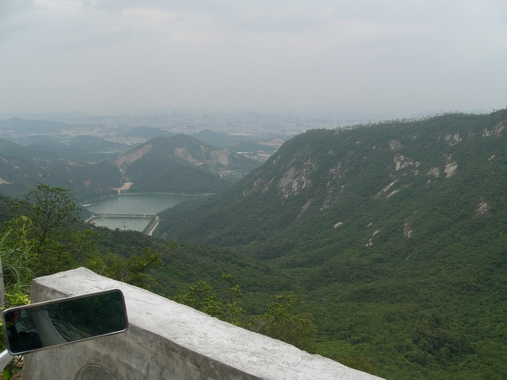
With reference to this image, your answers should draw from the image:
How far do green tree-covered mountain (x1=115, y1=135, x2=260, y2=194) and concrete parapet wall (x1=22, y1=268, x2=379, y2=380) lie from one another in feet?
284

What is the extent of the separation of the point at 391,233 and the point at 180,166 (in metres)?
68.9

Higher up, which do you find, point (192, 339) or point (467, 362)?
point (192, 339)

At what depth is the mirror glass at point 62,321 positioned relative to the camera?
73.8 inches

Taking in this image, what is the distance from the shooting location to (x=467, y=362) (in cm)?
1617

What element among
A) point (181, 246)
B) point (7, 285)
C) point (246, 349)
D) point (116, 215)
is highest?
point (246, 349)

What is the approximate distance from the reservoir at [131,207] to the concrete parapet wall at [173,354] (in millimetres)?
60575

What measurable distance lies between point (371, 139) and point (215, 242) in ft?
83.4

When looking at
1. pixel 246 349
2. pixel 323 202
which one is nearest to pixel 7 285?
pixel 246 349

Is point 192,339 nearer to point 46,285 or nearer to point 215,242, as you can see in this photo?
point 46,285

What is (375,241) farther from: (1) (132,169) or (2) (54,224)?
(1) (132,169)

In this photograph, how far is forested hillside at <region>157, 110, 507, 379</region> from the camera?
58.5 ft

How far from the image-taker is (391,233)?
120 ft

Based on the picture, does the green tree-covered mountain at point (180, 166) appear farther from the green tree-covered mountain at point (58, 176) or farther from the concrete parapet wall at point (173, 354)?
the concrete parapet wall at point (173, 354)

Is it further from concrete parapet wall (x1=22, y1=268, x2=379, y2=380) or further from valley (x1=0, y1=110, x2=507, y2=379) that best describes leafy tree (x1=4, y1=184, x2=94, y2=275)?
concrete parapet wall (x1=22, y1=268, x2=379, y2=380)
